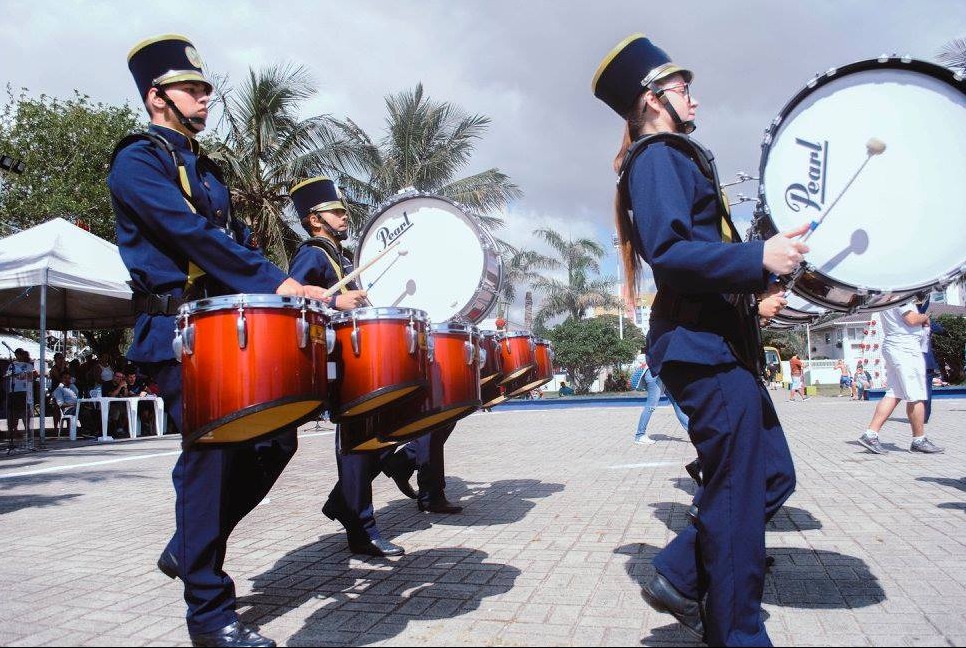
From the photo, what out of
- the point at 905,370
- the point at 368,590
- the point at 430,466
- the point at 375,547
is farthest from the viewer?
the point at 905,370

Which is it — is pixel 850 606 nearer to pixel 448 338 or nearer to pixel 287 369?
pixel 448 338

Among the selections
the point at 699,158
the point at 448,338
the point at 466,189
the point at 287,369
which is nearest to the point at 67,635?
the point at 287,369

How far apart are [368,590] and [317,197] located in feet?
8.93

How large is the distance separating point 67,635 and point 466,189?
24732mm

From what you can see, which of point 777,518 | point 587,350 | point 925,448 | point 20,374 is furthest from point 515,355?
point 587,350

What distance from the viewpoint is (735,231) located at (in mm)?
2717

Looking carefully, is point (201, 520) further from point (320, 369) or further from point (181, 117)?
point (181, 117)

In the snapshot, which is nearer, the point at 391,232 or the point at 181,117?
the point at 181,117

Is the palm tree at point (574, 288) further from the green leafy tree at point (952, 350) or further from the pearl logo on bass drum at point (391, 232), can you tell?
the pearl logo on bass drum at point (391, 232)

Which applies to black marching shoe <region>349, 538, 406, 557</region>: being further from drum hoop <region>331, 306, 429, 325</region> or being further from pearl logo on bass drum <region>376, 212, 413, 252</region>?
pearl logo on bass drum <region>376, 212, 413, 252</region>

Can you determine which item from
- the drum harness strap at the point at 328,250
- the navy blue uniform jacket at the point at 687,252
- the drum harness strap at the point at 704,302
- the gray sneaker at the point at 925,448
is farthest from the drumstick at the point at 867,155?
the gray sneaker at the point at 925,448

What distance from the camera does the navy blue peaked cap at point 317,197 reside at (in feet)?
16.2

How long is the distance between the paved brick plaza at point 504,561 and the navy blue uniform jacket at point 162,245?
1258 mm

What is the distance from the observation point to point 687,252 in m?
2.27
